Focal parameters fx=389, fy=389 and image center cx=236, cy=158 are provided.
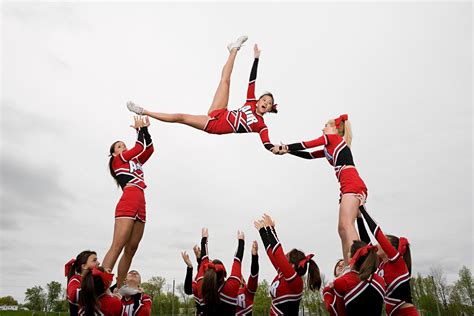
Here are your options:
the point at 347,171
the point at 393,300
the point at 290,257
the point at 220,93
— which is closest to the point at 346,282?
the point at 393,300

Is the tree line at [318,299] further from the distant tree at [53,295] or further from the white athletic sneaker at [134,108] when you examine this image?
the white athletic sneaker at [134,108]

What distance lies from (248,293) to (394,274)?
2.50 meters

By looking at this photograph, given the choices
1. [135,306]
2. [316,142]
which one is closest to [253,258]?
[135,306]

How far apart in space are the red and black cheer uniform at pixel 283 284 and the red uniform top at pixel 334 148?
200 cm

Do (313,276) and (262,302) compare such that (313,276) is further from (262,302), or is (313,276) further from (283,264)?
(262,302)

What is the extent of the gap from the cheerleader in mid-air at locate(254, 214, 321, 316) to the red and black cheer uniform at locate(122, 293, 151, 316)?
77.9 inches

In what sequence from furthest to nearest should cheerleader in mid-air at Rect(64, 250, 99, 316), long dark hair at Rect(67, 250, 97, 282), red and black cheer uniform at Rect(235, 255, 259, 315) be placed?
red and black cheer uniform at Rect(235, 255, 259, 315), long dark hair at Rect(67, 250, 97, 282), cheerleader in mid-air at Rect(64, 250, 99, 316)

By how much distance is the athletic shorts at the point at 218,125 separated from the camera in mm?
7828

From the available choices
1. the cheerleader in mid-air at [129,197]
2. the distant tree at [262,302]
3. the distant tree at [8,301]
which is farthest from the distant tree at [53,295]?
the cheerleader in mid-air at [129,197]

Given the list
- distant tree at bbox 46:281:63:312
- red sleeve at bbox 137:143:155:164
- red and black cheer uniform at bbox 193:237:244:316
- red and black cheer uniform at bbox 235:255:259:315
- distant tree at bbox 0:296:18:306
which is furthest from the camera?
distant tree at bbox 0:296:18:306

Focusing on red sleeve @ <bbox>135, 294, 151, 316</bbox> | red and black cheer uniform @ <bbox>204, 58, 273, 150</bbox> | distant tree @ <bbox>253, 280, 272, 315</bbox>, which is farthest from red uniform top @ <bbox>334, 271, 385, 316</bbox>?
distant tree @ <bbox>253, 280, 272, 315</bbox>

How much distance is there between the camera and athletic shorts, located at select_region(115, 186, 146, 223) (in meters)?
7.26

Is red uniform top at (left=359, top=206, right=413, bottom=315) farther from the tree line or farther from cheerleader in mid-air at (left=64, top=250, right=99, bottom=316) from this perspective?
the tree line

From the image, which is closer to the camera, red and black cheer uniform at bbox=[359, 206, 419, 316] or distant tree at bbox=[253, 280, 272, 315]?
red and black cheer uniform at bbox=[359, 206, 419, 316]
